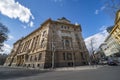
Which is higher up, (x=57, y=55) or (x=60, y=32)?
(x=60, y=32)

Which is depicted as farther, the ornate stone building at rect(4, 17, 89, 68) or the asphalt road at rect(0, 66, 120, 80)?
the ornate stone building at rect(4, 17, 89, 68)

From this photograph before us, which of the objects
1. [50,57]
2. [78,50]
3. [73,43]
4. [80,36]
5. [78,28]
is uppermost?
[78,28]

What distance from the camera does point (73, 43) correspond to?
146ft

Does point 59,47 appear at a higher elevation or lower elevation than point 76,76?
higher

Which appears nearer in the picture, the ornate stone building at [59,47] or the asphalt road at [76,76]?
the asphalt road at [76,76]

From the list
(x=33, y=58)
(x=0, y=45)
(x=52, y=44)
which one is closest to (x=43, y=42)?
(x=52, y=44)

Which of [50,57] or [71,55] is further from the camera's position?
[71,55]

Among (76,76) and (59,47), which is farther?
(59,47)

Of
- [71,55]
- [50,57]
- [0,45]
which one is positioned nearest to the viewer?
[0,45]

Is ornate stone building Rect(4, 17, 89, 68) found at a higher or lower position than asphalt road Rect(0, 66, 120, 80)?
higher

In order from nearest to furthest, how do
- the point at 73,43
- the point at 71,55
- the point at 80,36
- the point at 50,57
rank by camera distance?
the point at 50,57
the point at 71,55
the point at 73,43
the point at 80,36

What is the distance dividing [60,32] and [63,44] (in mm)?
4605

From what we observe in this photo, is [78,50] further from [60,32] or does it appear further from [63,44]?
[60,32]

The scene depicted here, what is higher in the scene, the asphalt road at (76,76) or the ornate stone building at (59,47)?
the ornate stone building at (59,47)
